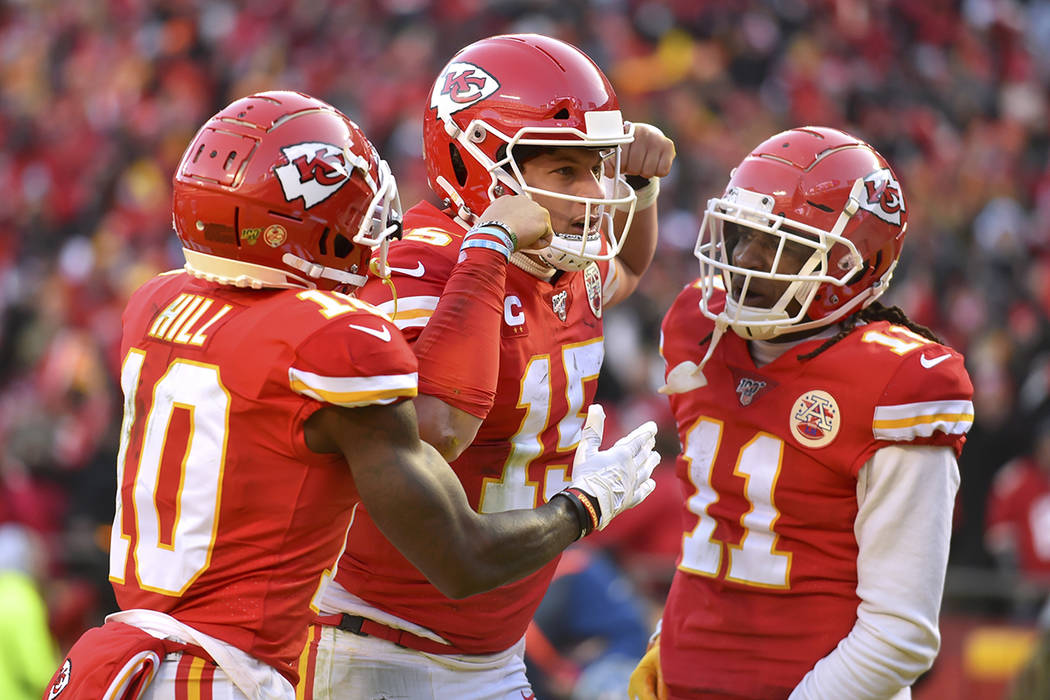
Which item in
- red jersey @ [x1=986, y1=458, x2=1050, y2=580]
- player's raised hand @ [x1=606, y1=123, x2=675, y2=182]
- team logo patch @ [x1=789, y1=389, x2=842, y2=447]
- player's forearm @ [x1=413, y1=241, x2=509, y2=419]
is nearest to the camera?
player's forearm @ [x1=413, y1=241, x2=509, y2=419]

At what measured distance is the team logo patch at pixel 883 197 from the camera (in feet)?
10.6

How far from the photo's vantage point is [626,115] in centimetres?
1093

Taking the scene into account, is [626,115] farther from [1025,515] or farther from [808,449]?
[808,449]

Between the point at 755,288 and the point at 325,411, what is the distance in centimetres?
127

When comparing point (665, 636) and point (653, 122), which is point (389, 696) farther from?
point (653, 122)

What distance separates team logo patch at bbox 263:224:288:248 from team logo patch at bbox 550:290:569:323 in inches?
31.9

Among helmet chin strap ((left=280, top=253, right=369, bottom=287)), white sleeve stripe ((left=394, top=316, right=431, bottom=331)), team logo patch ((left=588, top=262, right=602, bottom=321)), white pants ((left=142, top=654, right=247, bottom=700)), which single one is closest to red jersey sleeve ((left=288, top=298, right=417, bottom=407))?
helmet chin strap ((left=280, top=253, right=369, bottom=287))

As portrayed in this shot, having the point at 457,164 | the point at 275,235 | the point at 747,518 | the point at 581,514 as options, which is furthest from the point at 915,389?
the point at 275,235

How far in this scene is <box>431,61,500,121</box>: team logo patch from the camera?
318cm

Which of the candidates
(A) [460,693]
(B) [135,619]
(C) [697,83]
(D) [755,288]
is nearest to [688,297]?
(D) [755,288]

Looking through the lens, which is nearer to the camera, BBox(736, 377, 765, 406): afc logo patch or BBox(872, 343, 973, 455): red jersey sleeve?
BBox(872, 343, 973, 455): red jersey sleeve

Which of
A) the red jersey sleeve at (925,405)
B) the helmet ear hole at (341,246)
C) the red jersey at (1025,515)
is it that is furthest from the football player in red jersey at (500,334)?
the red jersey at (1025,515)

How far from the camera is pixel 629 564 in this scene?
6.89 metres

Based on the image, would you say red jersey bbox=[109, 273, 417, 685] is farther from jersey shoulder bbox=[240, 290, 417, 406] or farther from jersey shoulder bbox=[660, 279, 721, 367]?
jersey shoulder bbox=[660, 279, 721, 367]
